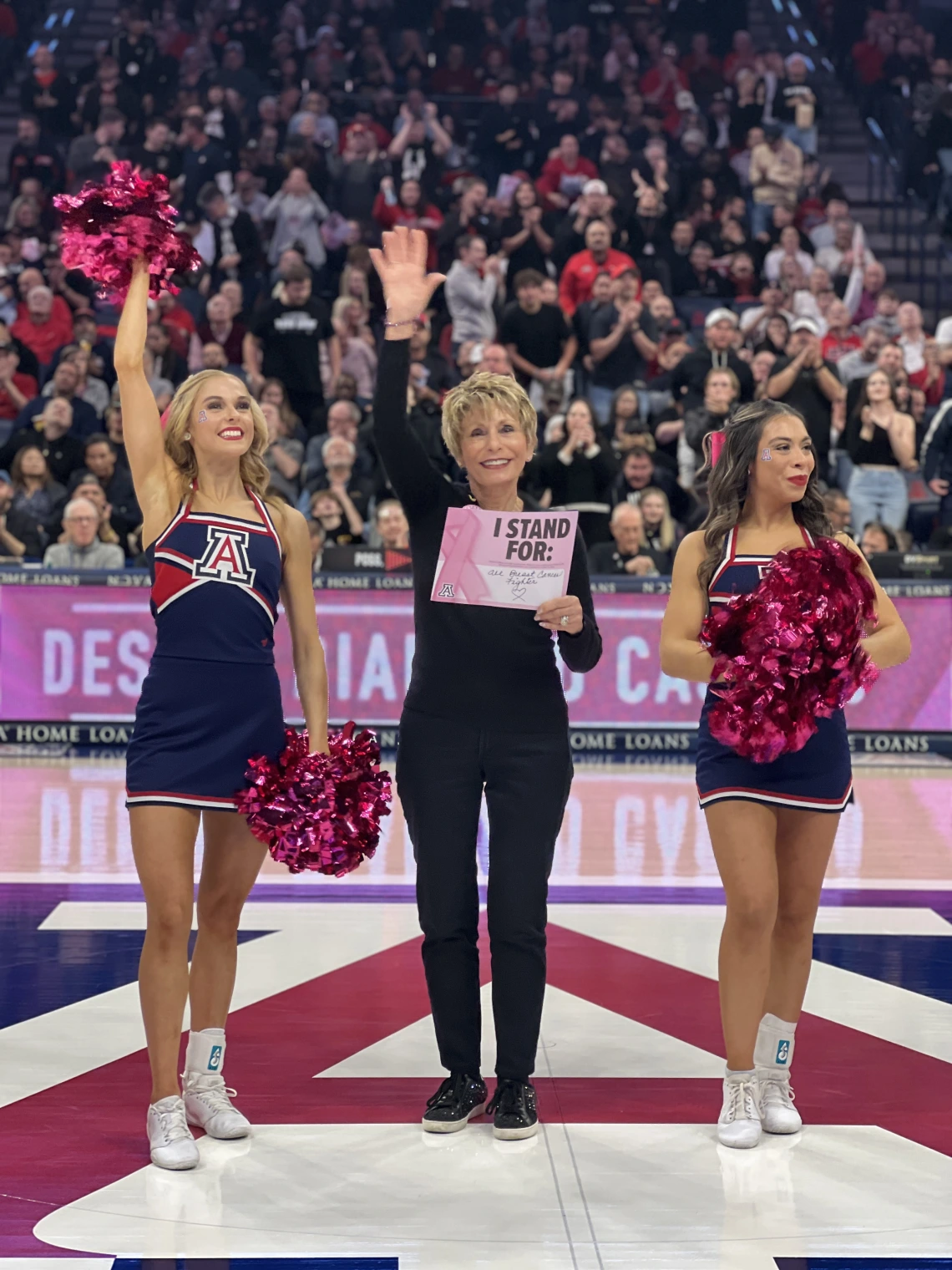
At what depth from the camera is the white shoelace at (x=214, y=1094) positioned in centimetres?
427

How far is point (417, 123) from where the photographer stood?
57.2 feet

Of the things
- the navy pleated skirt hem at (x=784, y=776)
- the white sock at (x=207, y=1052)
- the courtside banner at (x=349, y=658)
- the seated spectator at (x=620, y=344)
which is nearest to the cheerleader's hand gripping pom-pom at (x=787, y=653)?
the navy pleated skirt hem at (x=784, y=776)

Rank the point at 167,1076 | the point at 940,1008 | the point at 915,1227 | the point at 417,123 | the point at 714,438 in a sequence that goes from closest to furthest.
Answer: the point at 915,1227 → the point at 167,1076 → the point at 714,438 → the point at 940,1008 → the point at 417,123

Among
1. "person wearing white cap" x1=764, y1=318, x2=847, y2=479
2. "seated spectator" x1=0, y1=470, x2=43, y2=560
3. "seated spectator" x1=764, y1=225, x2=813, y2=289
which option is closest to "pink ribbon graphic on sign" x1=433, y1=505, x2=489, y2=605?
"seated spectator" x1=0, y1=470, x2=43, y2=560

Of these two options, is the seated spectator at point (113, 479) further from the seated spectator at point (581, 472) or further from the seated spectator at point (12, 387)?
the seated spectator at point (581, 472)

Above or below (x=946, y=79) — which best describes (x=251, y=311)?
below

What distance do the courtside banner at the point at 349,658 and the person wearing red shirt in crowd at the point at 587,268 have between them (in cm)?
451

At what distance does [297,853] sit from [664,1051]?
1515mm

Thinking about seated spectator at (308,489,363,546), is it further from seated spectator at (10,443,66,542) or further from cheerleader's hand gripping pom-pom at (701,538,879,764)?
cheerleader's hand gripping pom-pom at (701,538,879,764)

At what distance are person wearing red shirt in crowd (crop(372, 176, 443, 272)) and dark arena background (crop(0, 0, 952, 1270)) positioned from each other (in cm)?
6

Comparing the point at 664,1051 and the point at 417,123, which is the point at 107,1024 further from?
the point at 417,123

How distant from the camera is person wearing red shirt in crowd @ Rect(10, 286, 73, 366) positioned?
14945 mm

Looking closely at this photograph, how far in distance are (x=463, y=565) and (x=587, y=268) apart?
36.3ft

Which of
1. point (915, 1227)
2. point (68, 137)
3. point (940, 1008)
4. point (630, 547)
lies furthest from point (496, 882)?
point (68, 137)
